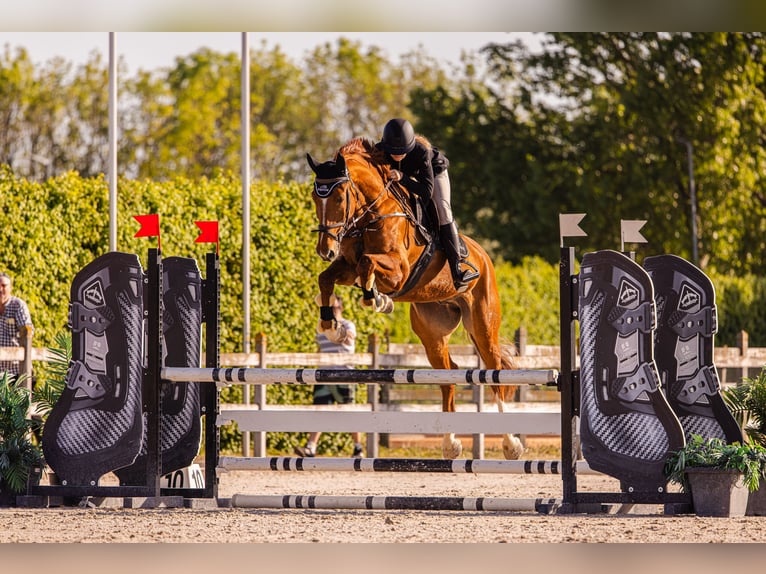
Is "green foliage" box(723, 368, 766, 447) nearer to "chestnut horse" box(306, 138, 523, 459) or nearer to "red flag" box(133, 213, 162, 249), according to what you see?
"chestnut horse" box(306, 138, 523, 459)

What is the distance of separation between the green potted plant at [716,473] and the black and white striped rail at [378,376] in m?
0.73

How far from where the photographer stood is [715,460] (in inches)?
243

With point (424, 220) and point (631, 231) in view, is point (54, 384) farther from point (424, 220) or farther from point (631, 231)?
point (631, 231)

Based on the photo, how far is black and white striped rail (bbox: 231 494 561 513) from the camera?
6.19 m

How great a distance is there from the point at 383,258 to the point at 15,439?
2173mm

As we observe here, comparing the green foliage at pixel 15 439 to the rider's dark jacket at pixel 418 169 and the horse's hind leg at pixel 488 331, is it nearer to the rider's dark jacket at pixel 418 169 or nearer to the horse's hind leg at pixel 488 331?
the rider's dark jacket at pixel 418 169

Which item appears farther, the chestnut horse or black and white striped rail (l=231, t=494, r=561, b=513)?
the chestnut horse

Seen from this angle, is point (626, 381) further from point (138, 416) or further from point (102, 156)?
point (102, 156)

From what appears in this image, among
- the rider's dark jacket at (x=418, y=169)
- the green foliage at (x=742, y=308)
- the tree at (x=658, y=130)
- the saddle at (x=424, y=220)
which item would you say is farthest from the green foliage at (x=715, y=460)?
the tree at (x=658, y=130)

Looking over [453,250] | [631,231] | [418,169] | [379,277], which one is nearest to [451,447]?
[453,250]

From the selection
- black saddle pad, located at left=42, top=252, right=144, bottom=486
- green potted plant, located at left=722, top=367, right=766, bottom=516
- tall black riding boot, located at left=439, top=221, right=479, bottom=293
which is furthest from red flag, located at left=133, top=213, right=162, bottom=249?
green potted plant, located at left=722, top=367, right=766, bottom=516

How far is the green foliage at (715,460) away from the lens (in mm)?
6156

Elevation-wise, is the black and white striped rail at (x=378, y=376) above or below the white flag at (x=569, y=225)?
below
